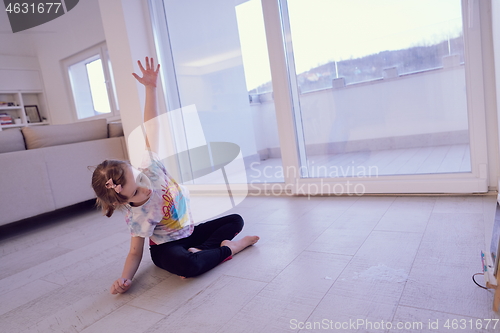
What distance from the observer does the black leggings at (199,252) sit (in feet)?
4.15

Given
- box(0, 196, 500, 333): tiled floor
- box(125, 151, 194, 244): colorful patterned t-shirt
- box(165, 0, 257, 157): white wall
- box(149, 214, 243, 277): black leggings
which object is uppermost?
box(165, 0, 257, 157): white wall

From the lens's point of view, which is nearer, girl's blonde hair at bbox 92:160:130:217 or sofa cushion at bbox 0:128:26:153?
girl's blonde hair at bbox 92:160:130:217

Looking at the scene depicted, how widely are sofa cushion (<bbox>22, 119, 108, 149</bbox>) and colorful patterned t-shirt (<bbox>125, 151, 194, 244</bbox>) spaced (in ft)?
5.10

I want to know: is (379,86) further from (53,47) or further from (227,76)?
(53,47)

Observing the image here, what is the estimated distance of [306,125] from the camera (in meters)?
2.27

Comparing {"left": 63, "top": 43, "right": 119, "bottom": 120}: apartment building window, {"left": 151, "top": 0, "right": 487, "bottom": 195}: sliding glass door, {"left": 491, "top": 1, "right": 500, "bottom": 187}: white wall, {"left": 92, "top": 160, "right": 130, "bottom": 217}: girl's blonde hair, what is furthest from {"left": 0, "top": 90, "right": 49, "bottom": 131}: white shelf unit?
{"left": 491, "top": 1, "right": 500, "bottom": 187}: white wall

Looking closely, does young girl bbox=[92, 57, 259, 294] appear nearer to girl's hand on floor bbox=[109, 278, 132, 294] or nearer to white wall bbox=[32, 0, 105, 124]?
girl's hand on floor bbox=[109, 278, 132, 294]

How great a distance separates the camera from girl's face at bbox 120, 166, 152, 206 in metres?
1.23

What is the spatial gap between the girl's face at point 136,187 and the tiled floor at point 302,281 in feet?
1.08

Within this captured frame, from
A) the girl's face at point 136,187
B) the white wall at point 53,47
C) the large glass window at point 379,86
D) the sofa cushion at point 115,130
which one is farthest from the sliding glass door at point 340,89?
the white wall at point 53,47

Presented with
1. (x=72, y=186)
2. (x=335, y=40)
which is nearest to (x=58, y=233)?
(x=72, y=186)

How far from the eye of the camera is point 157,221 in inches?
52.6

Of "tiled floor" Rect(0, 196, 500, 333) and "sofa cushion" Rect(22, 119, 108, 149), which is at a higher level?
"sofa cushion" Rect(22, 119, 108, 149)

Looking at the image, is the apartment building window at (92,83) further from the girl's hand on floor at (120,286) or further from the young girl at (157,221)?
the girl's hand on floor at (120,286)
